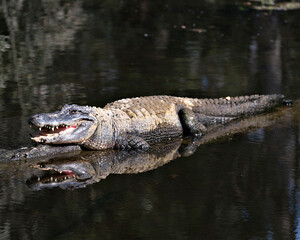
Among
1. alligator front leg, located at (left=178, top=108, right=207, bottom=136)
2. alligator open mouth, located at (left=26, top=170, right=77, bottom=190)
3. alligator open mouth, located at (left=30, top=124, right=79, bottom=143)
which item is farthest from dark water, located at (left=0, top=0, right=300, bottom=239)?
alligator front leg, located at (left=178, top=108, right=207, bottom=136)

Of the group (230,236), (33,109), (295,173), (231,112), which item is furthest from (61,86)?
(230,236)

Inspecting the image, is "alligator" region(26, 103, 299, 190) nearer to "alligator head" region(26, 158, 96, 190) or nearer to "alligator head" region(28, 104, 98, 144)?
"alligator head" region(26, 158, 96, 190)

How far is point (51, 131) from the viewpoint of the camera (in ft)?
23.5

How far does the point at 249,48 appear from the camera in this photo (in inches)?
530

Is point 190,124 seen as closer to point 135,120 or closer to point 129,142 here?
point 135,120

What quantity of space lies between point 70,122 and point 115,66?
4377 mm

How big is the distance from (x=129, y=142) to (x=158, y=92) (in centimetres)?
257

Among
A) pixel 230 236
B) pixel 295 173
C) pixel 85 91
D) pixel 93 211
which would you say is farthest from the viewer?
pixel 85 91

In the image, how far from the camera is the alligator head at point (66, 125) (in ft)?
22.8

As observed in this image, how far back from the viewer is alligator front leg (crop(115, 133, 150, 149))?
7.49 m

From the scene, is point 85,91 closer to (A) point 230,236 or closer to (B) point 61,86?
(B) point 61,86

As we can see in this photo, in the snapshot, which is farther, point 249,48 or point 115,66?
point 249,48

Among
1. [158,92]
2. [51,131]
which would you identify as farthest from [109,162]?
[158,92]

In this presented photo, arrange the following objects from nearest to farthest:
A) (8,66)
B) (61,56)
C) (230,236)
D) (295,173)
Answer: (230,236) → (295,173) → (8,66) → (61,56)
